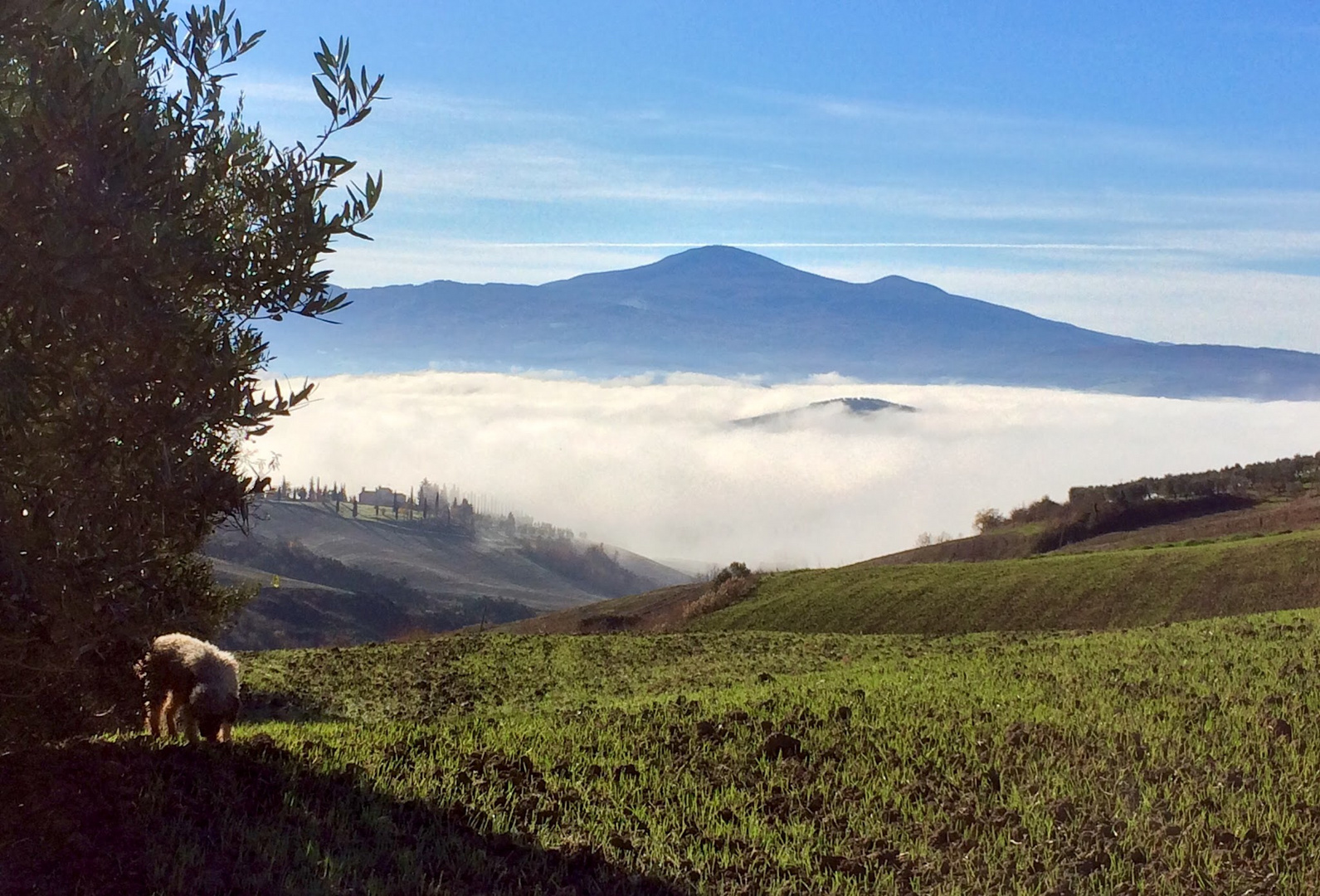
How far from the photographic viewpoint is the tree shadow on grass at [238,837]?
29.6ft

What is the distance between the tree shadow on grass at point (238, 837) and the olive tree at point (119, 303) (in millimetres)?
1163

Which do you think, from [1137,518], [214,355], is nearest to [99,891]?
[214,355]

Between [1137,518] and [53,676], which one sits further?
[1137,518]

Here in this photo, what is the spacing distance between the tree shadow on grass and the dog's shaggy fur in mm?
1365

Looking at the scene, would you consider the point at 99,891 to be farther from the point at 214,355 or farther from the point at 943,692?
the point at 943,692

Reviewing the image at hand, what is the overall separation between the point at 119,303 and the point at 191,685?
6.58 meters

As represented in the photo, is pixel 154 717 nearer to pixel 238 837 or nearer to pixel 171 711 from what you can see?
pixel 171 711

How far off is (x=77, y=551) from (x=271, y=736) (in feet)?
17.6

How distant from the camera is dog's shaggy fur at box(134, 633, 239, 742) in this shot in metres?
13.4

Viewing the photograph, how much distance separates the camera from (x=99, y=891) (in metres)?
8.66

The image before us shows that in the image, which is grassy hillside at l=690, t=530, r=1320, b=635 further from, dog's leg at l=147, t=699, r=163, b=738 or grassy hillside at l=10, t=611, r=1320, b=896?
dog's leg at l=147, t=699, r=163, b=738

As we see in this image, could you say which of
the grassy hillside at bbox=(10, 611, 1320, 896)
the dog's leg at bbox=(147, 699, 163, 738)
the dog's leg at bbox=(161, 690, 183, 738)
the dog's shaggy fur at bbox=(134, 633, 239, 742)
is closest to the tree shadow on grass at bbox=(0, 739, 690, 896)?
the grassy hillside at bbox=(10, 611, 1320, 896)

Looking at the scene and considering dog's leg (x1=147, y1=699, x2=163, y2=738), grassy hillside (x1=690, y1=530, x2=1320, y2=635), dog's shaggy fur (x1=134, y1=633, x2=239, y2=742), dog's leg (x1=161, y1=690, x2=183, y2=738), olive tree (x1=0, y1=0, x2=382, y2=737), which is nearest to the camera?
olive tree (x1=0, y1=0, x2=382, y2=737)

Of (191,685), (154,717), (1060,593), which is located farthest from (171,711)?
(1060,593)
